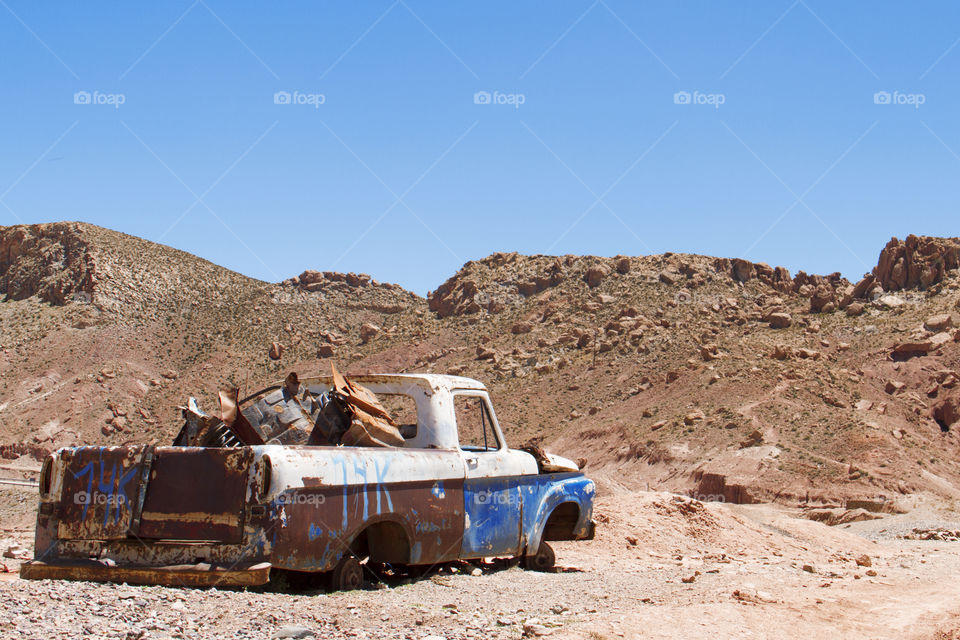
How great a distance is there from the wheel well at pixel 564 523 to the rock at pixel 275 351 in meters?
59.5

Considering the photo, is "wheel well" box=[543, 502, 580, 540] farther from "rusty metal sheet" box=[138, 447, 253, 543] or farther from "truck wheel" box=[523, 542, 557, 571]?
"rusty metal sheet" box=[138, 447, 253, 543]

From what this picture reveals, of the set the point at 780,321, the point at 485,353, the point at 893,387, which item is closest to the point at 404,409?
the point at 893,387

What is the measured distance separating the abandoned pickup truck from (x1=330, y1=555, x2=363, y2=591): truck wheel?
1 centimetres

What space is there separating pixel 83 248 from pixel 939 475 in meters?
64.1

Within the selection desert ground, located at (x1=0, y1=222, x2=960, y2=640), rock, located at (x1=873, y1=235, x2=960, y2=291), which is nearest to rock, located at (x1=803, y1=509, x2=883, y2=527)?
desert ground, located at (x1=0, y1=222, x2=960, y2=640)

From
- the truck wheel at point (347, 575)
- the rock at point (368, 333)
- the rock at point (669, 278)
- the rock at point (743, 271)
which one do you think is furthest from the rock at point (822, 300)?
the truck wheel at point (347, 575)

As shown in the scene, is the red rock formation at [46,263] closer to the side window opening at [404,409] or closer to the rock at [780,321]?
the rock at [780,321]

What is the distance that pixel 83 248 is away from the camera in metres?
74.2

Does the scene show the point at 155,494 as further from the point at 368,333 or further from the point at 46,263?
the point at 46,263

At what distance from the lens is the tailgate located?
261 inches

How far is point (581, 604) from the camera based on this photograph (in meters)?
7.49

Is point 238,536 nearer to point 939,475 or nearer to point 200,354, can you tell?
point 939,475

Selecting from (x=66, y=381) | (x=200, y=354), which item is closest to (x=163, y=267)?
(x=200, y=354)

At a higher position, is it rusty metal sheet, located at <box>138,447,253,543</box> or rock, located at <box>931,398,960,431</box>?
rock, located at <box>931,398,960,431</box>
